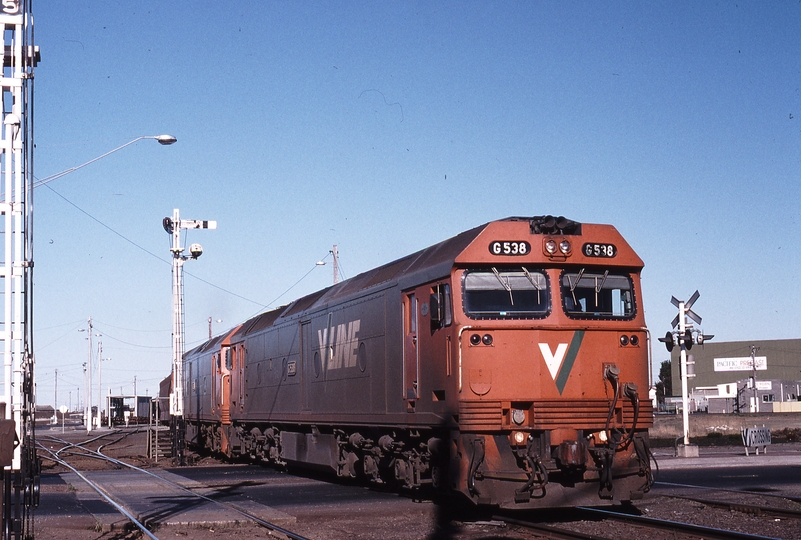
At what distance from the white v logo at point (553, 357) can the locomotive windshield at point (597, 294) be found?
589 mm

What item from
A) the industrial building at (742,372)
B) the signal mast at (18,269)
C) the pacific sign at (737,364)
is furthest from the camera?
the pacific sign at (737,364)

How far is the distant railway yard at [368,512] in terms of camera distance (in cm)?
1290

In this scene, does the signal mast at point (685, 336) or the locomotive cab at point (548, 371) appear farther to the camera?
the signal mast at point (685, 336)

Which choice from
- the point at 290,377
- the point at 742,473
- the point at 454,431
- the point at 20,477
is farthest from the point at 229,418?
the point at 20,477

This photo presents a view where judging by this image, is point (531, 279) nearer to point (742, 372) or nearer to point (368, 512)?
point (368, 512)

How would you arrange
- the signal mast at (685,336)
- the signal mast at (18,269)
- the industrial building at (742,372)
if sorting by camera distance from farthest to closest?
the industrial building at (742,372), the signal mast at (685,336), the signal mast at (18,269)

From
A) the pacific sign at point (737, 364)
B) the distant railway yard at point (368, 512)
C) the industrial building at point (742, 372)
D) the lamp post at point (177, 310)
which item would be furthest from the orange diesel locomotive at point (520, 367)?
the pacific sign at point (737, 364)

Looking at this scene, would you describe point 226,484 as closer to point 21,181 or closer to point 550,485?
point 550,485

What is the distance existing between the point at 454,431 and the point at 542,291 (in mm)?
2393

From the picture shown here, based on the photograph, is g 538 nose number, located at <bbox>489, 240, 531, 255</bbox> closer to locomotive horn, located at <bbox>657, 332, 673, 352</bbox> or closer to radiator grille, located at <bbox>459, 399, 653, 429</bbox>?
radiator grille, located at <bbox>459, 399, 653, 429</bbox>

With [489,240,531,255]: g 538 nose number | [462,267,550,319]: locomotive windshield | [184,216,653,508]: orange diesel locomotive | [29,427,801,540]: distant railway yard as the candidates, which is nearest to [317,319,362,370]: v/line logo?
[184,216,653,508]: orange diesel locomotive

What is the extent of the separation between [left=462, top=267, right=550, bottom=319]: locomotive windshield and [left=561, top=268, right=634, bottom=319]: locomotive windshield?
37cm

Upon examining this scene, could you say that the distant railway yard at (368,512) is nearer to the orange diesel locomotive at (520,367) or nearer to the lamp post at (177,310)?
the orange diesel locomotive at (520,367)

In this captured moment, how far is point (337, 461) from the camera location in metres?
19.3
